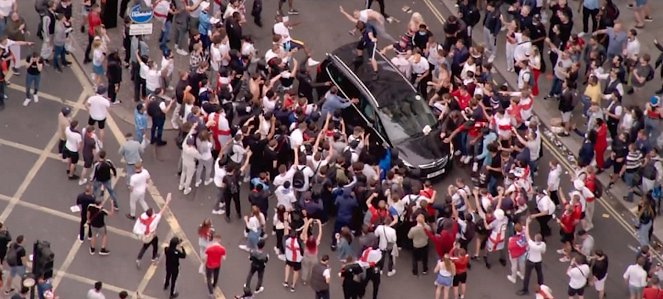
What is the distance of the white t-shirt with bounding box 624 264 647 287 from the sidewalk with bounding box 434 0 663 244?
9.84ft

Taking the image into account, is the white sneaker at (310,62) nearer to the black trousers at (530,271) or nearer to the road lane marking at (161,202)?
the road lane marking at (161,202)

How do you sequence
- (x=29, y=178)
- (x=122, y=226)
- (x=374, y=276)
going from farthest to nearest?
(x=29, y=178), (x=122, y=226), (x=374, y=276)

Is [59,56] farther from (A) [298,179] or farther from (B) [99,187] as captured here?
(A) [298,179]

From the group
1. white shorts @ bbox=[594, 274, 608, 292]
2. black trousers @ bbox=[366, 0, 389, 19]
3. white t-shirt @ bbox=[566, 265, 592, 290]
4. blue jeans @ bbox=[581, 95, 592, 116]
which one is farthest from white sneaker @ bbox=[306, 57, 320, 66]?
white shorts @ bbox=[594, 274, 608, 292]

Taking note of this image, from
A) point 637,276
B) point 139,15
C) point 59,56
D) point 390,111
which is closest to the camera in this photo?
point 637,276

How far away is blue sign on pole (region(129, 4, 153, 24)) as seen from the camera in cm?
3553

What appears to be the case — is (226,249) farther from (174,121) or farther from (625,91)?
(625,91)

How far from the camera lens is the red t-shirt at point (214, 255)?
3091 cm

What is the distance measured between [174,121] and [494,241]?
8.11 m

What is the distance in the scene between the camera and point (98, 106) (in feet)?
113

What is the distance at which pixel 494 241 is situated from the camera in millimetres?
32500

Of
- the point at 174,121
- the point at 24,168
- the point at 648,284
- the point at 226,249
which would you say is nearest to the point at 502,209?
the point at 648,284

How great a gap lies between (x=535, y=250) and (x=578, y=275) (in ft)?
3.21

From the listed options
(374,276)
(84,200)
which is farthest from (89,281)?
(374,276)
